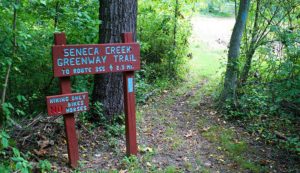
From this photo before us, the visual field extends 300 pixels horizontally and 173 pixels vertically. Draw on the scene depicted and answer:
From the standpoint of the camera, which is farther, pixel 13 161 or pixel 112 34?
pixel 112 34

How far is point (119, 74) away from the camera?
18.1 ft

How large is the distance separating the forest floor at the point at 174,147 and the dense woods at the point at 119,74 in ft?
0.75

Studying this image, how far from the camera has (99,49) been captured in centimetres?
416

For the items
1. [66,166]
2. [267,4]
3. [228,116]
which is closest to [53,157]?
[66,166]

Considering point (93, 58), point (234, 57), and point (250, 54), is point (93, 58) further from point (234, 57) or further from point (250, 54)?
point (250, 54)

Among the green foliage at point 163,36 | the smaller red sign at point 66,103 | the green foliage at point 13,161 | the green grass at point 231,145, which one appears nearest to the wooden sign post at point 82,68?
the smaller red sign at point 66,103

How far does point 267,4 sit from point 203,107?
9.12ft

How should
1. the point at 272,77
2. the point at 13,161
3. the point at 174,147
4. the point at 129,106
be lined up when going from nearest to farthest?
the point at 13,161, the point at 129,106, the point at 174,147, the point at 272,77

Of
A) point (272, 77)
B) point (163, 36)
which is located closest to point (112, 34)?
point (272, 77)

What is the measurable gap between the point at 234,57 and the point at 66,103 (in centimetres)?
414

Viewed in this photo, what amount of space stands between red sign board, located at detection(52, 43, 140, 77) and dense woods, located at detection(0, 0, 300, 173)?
1.81 ft

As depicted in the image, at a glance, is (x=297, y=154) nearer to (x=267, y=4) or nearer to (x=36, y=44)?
(x=267, y=4)

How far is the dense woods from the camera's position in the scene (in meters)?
4.64

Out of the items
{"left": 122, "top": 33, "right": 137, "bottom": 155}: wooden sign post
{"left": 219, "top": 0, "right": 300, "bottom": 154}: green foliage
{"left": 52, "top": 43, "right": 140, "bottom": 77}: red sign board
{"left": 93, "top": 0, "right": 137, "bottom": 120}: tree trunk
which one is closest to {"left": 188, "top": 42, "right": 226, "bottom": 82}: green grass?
{"left": 219, "top": 0, "right": 300, "bottom": 154}: green foliage
